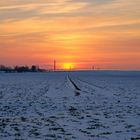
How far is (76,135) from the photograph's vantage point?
1443 cm

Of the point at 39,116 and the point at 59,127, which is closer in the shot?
the point at 59,127

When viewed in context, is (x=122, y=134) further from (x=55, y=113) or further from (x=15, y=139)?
(x=55, y=113)

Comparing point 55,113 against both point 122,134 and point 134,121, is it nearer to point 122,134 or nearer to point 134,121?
point 134,121

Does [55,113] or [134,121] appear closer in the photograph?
[134,121]

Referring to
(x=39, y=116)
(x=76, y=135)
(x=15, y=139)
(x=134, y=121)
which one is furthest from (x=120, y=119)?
(x=15, y=139)

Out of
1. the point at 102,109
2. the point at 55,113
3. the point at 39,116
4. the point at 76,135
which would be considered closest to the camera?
the point at 76,135

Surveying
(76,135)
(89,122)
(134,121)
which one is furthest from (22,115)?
(76,135)

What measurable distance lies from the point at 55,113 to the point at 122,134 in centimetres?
727

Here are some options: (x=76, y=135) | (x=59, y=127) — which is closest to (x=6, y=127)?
(x=59, y=127)

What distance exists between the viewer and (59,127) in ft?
53.5

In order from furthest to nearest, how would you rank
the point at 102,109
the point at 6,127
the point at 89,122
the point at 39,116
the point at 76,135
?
the point at 102,109 → the point at 39,116 → the point at 89,122 → the point at 6,127 → the point at 76,135

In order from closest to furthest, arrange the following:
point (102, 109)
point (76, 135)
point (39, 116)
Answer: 1. point (76, 135)
2. point (39, 116)
3. point (102, 109)

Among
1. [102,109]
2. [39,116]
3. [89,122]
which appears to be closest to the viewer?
[89,122]

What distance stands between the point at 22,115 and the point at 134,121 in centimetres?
516
